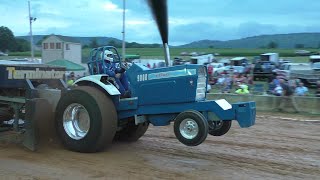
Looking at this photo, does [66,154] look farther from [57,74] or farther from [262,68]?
[262,68]

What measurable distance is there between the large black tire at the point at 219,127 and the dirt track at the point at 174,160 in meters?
0.45

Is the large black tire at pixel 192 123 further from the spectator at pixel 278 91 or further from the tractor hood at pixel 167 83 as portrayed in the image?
the spectator at pixel 278 91

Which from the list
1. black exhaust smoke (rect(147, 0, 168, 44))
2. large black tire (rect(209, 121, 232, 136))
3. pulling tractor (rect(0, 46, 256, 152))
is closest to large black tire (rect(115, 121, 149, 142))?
pulling tractor (rect(0, 46, 256, 152))

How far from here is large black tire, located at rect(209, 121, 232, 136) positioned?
7.45 meters

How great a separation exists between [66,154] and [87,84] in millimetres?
1246

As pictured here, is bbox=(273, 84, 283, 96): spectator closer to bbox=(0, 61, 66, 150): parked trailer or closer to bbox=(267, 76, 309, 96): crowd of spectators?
bbox=(267, 76, 309, 96): crowd of spectators

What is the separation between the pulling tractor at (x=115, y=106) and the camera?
7.09 meters

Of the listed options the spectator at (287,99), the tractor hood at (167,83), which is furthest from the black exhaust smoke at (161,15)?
the spectator at (287,99)

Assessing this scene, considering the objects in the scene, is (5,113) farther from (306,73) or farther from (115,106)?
(306,73)

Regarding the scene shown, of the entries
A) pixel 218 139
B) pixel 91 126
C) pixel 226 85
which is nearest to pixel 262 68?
pixel 226 85

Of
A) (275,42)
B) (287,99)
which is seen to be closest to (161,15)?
(287,99)

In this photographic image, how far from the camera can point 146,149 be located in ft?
27.6

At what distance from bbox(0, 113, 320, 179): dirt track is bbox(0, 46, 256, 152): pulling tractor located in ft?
1.27

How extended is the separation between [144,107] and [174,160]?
3.24 ft
